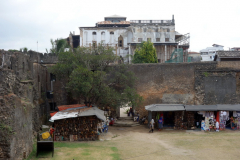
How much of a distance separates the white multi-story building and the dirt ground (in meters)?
20.9

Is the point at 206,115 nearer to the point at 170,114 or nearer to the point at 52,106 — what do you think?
the point at 170,114

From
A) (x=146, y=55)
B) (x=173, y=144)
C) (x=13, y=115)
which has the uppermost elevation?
(x=146, y=55)

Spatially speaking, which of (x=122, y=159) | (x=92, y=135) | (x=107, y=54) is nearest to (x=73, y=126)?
(x=92, y=135)

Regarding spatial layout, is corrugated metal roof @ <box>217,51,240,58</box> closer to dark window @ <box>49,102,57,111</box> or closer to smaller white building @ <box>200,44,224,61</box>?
dark window @ <box>49,102,57,111</box>

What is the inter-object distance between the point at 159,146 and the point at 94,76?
6.18m

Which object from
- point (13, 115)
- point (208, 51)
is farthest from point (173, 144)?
point (208, 51)

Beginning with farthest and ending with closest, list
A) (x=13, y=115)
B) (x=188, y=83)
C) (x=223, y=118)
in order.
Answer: (x=188, y=83), (x=223, y=118), (x=13, y=115)

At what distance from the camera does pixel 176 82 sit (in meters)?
20.6

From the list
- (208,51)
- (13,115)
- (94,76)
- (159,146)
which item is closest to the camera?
(13,115)

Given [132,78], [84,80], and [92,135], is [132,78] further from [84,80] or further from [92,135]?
[92,135]

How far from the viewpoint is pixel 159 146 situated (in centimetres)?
1299

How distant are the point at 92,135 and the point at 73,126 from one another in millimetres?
1201

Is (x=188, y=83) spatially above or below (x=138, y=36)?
below

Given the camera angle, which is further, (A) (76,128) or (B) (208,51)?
(B) (208,51)
